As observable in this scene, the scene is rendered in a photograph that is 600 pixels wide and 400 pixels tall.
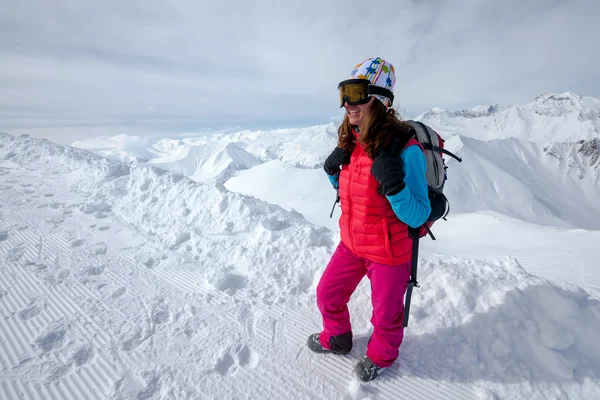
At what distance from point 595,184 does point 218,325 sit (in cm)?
23953

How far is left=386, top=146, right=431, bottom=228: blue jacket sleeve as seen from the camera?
6.93ft

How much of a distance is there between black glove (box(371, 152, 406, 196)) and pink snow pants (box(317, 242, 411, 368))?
0.79 meters

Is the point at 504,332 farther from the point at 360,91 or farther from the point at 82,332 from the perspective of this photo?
the point at 82,332

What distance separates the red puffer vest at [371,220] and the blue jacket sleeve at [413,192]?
0.65 ft

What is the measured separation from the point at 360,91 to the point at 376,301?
1.85 m

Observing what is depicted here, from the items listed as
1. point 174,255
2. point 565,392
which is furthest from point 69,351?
point 565,392

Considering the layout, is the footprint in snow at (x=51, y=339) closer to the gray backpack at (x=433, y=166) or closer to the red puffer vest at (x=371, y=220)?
the red puffer vest at (x=371, y=220)

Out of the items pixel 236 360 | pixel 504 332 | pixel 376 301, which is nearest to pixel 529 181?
pixel 504 332

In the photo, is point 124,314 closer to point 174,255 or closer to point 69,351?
point 69,351

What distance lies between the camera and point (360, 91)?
7.39 feet

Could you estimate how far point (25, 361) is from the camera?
8.80 ft

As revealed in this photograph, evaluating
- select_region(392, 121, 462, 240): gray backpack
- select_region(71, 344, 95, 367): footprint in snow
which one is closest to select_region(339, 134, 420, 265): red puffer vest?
select_region(392, 121, 462, 240): gray backpack

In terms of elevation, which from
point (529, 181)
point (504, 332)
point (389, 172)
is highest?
point (389, 172)

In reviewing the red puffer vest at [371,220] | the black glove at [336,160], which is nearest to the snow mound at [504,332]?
the red puffer vest at [371,220]
